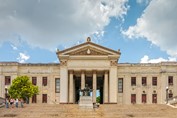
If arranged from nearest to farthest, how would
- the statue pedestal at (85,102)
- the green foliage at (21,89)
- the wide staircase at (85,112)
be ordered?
the wide staircase at (85,112), the statue pedestal at (85,102), the green foliage at (21,89)

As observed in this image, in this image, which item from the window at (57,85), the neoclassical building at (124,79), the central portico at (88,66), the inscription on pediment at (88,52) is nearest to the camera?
the central portico at (88,66)

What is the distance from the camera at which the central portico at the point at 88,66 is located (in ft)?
239

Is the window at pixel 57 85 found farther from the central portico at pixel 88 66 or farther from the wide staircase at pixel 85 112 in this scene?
the wide staircase at pixel 85 112

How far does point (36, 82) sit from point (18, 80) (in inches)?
374

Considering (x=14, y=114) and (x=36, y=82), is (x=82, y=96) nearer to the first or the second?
(x=14, y=114)

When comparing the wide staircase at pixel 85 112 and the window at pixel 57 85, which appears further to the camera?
the window at pixel 57 85

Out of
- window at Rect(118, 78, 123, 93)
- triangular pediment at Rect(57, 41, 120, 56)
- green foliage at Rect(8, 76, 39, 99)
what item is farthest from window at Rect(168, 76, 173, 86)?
green foliage at Rect(8, 76, 39, 99)

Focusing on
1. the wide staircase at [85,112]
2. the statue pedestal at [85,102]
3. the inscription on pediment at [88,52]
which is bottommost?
the wide staircase at [85,112]

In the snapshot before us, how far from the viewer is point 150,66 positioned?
255ft

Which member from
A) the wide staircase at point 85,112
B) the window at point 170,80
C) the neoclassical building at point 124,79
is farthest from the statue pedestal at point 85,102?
the window at point 170,80

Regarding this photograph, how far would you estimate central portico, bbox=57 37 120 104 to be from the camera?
7294 centimetres

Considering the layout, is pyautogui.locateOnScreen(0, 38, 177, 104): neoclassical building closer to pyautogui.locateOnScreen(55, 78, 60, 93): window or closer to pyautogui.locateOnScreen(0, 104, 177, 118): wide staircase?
pyautogui.locateOnScreen(55, 78, 60, 93): window

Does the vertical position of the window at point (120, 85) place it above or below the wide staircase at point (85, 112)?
above

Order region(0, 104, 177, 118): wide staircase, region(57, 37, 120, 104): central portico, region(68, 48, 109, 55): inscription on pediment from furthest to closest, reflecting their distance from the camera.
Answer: region(68, 48, 109, 55): inscription on pediment < region(57, 37, 120, 104): central portico < region(0, 104, 177, 118): wide staircase
